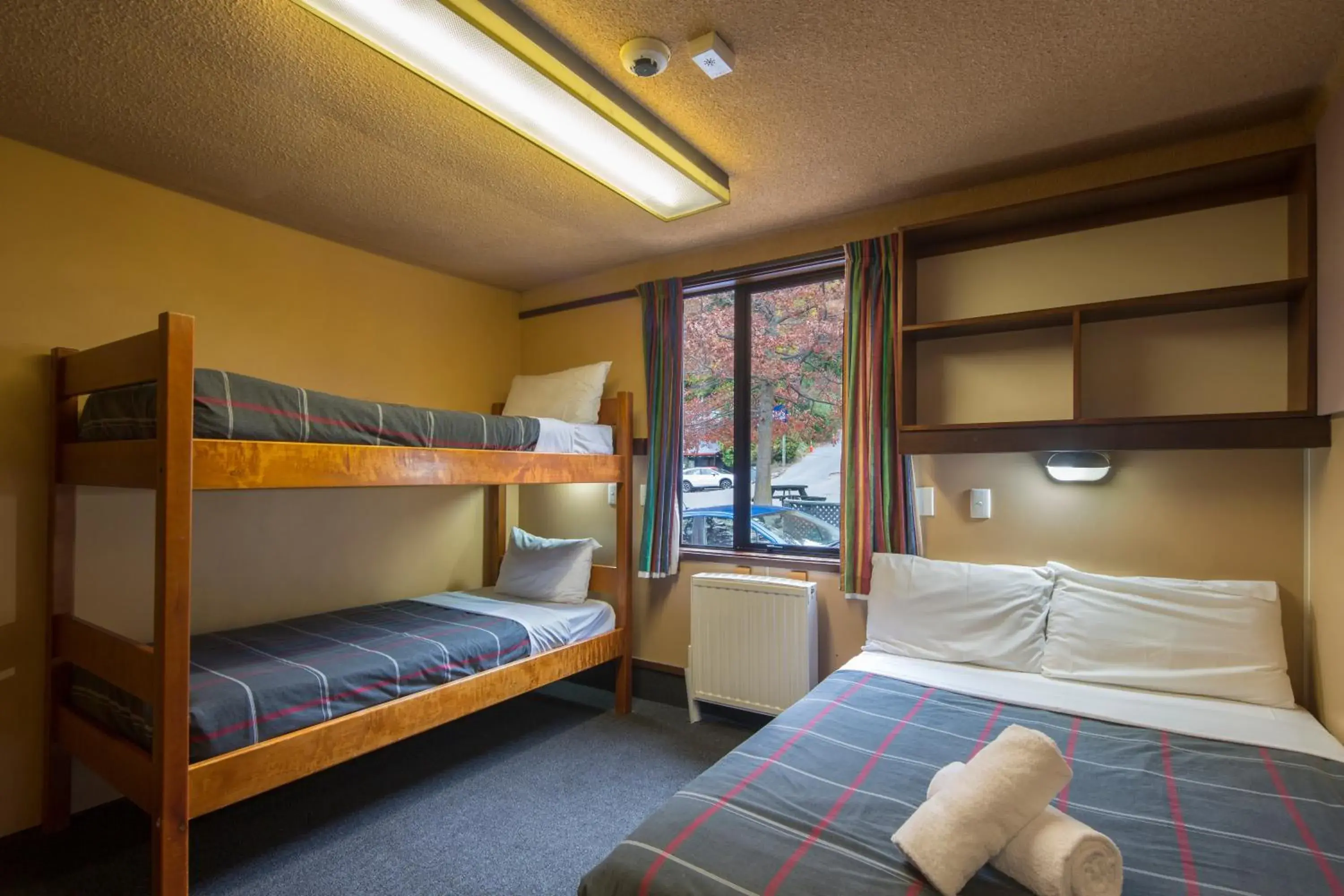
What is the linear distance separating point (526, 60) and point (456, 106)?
51 cm

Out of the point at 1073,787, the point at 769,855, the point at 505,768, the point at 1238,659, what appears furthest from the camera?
the point at 505,768

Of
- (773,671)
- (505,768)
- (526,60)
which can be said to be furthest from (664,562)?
Answer: (526,60)

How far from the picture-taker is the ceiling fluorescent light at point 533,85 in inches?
56.9

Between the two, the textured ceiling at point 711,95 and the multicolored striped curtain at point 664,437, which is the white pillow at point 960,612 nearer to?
the multicolored striped curtain at point 664,437

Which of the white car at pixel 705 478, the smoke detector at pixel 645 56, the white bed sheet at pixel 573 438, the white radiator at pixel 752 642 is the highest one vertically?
the smoke detector at pixel 645 56

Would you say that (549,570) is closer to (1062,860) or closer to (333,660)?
(333,660)

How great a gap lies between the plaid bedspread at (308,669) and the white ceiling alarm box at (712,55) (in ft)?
7.07

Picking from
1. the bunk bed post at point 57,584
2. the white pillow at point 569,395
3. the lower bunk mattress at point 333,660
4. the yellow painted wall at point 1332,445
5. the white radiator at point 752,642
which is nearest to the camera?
the yellow painted wall at point 1332,445

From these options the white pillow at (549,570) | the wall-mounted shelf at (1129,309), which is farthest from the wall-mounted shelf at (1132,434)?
the white pillow at (549,570)

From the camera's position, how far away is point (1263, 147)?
2121 mm

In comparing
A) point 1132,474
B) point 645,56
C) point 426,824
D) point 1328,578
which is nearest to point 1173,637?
point 1328,578

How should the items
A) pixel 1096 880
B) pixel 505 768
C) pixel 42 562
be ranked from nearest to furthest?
pixel 1096 880 < pixel 42 562 < pixel 505 768

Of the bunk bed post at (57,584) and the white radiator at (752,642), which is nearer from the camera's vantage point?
the bunk bed post at (57,584)

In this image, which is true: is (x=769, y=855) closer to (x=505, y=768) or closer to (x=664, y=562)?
(x=505, y=768)
